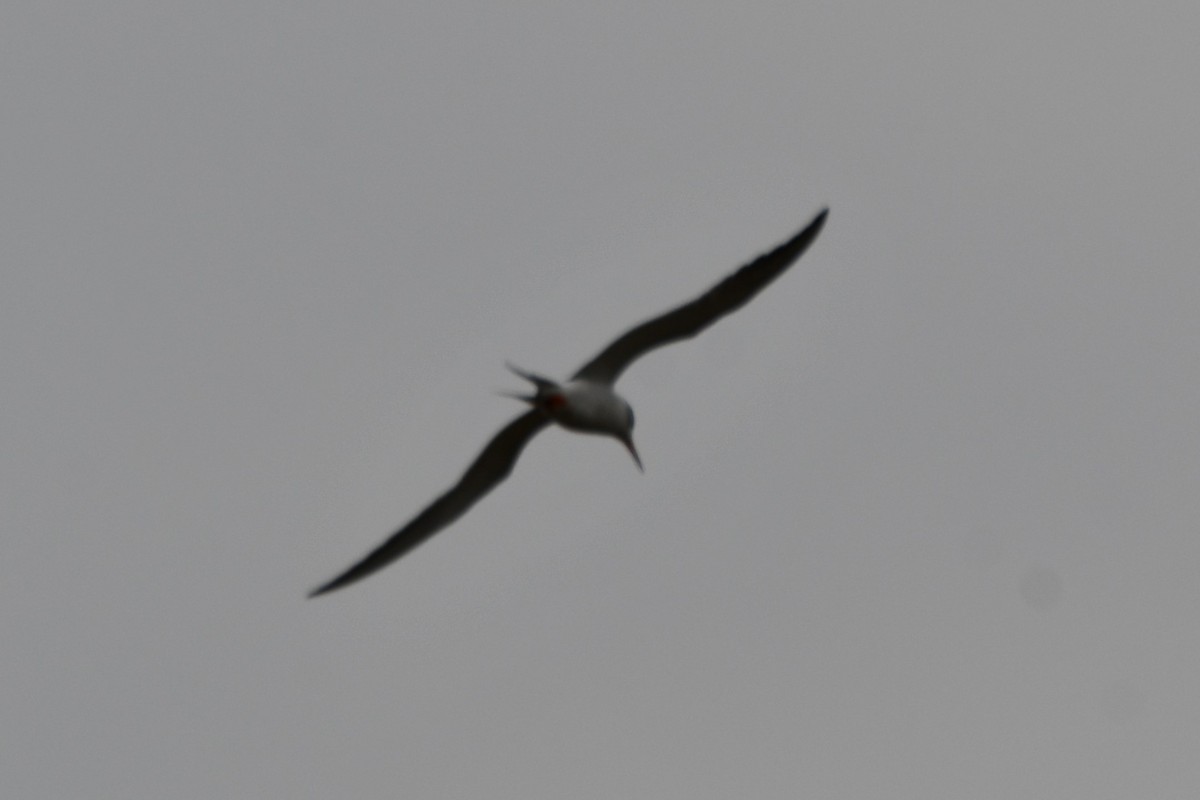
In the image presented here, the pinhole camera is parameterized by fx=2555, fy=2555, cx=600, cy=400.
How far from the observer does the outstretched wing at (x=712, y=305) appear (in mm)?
25953

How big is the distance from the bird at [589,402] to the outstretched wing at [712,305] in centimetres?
1

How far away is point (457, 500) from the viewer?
2769cm

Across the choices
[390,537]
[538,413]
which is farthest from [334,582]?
[538,413]

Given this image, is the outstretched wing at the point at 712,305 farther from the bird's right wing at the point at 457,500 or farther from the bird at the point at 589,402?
the bird's right wing at the point at 457,500

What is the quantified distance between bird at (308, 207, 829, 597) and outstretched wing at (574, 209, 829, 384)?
0.03 ft

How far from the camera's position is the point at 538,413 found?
88.8 feet

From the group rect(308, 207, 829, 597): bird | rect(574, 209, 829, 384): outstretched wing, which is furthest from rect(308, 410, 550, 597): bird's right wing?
rect(574, 209, 829, 384): outstretched wing

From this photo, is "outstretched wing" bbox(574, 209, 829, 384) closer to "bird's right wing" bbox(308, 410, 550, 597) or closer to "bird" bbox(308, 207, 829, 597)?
"bird" bbox(308, 207, 829, 597)

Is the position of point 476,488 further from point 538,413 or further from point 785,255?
point 785,255

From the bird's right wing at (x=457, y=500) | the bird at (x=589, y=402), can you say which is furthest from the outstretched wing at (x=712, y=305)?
the bird's right wing at (x=457, y=500)

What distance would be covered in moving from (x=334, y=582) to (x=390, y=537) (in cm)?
77

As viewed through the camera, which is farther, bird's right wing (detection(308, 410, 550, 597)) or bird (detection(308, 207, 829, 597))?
bird's right wing (detection(308, 410, 550, 597))

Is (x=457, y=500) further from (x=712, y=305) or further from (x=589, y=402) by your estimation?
(x=712, y=305)

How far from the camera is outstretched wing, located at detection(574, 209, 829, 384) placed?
85.1 ft
